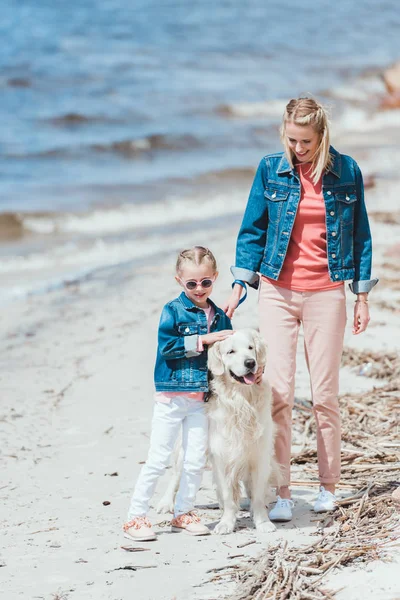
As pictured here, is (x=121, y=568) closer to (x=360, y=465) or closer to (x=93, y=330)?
(x=360, y=465)

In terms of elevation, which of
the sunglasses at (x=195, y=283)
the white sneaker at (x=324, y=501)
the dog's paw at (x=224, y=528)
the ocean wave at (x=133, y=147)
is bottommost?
the dog's paw at (x=224, y=528)

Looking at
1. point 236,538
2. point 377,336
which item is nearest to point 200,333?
point 236,538

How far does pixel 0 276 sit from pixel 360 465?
303 inches

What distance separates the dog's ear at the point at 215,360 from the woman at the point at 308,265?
299mm

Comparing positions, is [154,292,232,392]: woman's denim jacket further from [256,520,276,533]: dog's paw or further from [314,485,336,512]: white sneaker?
[314,485,336,512]: white sneaker

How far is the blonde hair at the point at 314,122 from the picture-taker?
475 cm

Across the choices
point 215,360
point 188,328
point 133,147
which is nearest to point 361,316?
point 215,360

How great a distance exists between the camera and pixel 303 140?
4.79 metres

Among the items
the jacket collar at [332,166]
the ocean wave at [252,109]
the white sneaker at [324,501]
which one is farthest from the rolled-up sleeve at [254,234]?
the ocean wave at [252,109]

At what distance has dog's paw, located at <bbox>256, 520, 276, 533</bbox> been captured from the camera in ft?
15.8

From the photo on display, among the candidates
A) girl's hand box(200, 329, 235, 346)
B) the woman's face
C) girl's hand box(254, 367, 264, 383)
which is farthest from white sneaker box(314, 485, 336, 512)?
the woman's face

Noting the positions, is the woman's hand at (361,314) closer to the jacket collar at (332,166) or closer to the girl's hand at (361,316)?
the girl's hand at (361,316)

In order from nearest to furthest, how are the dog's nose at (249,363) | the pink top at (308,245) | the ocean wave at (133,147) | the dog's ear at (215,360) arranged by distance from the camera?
the dog's nose at (249,363) → the dog's ear at (215,360) → the pink top at (308,245) → the ocean wave at (133,147)

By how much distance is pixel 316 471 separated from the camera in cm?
566
